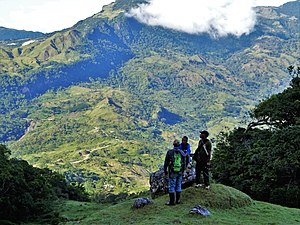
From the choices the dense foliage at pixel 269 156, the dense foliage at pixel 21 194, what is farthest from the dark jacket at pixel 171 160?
the dense foliage at pixel 21 194

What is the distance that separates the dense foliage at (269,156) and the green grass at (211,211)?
26.9ft

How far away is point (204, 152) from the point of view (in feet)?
56.1

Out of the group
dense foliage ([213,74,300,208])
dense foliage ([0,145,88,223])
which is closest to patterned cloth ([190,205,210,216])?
dense foliage ([213,74,300,208])

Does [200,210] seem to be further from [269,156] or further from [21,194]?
[21,194]

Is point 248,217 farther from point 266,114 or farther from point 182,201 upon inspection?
point 266,114

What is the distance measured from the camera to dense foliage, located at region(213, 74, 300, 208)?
27450mm

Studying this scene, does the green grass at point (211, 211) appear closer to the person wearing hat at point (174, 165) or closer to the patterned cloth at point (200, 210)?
the patterned cloth at point (200, 210)

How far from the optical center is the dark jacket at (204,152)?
1706cm

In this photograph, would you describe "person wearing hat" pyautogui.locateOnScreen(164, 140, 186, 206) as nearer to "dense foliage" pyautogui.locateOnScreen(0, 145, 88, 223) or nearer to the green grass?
the green grass

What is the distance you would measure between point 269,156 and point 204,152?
1596cm

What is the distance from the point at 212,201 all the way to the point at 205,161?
6.04 ft

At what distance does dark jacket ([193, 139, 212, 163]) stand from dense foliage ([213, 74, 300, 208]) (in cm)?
1080

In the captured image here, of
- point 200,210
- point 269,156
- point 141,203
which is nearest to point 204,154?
point 200,210

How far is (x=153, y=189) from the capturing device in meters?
20.2
